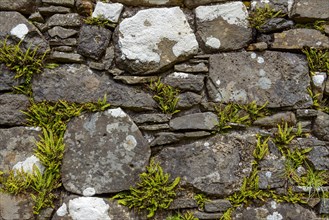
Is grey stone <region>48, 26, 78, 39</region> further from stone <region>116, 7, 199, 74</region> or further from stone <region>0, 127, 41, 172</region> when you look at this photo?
stone <region>0, 127, 41, 172</region>

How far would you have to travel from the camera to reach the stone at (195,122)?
113 inches

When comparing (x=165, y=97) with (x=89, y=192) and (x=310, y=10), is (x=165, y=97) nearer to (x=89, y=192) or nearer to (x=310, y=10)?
(x=89, y=192)

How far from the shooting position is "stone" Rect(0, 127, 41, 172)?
2.78 metres

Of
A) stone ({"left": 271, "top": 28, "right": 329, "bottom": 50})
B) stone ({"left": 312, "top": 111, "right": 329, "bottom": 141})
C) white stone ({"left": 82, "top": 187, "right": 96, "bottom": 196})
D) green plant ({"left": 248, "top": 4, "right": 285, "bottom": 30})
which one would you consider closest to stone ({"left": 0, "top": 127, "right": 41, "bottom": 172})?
white stone ({"left": 82, "top": 187, "right": 96, "bottom": 196})

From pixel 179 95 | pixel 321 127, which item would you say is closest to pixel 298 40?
pixel 321 127

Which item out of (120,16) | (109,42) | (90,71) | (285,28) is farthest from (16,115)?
(285,28)

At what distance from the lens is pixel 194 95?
2924mm

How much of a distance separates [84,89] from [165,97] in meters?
0.65

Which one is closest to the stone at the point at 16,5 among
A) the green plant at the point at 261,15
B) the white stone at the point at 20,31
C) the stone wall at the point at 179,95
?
the stone wall at the point at 179,95

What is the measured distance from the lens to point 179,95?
9.61 ft

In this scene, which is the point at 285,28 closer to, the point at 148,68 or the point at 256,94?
the point at 256,94

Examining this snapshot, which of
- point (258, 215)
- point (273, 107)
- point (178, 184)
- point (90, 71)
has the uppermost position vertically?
point (90, 71)

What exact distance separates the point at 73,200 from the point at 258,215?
4.63ft

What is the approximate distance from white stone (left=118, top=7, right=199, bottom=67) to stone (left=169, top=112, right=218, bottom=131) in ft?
1.57
